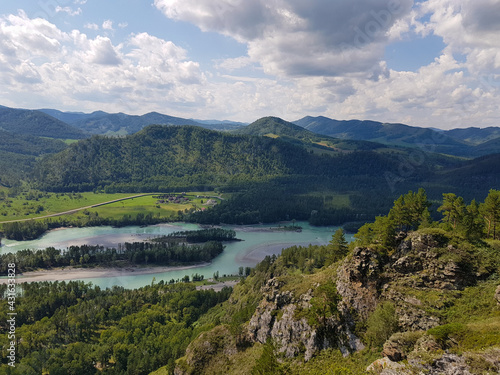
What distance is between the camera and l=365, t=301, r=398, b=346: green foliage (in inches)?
1594

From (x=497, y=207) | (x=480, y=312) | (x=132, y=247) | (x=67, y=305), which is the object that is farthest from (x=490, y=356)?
(x=132, y=247)

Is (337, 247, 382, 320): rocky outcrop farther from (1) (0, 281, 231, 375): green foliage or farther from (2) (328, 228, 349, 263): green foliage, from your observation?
(1) (0, 281, 231, 375): green foliage

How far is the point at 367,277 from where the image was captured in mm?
49688

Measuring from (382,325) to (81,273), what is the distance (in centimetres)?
14848

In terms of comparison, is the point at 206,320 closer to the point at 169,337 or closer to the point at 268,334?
the point at 169,337

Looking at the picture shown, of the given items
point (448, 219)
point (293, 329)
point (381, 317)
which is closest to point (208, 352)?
point (293, 329)

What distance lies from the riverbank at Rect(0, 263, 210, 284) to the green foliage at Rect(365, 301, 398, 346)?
13027 cm

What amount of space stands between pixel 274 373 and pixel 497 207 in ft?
160

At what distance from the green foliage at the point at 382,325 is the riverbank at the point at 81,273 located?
13027 centimetres

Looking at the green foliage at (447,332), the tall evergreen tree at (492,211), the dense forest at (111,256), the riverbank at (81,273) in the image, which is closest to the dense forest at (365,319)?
the green foliage at (447,332)

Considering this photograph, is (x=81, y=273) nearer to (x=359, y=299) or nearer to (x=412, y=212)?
(x=359, y=299)

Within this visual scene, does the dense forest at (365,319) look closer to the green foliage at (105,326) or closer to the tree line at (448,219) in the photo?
the tree line at (448,219)

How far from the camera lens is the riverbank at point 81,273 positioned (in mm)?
141175

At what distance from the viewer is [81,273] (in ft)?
485
